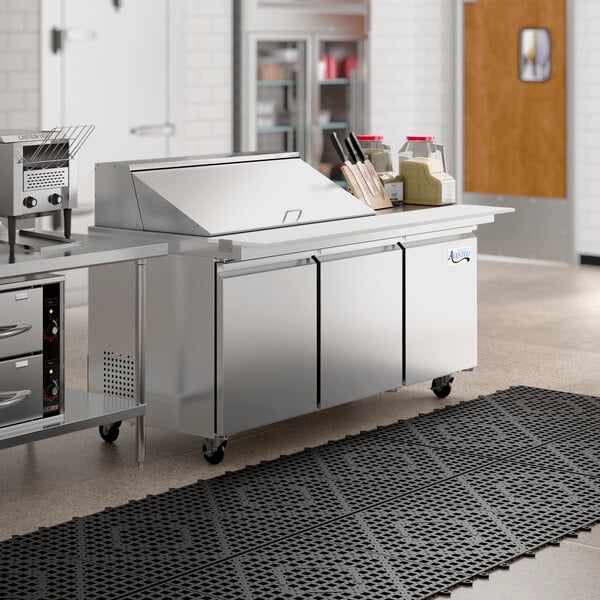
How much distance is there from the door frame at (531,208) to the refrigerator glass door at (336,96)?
0.95 meters

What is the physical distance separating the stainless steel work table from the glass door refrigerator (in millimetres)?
4424

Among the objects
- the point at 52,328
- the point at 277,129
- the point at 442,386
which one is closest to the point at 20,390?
the point at 52,328

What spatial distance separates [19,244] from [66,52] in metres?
3.71

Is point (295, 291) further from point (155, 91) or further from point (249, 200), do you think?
point (155, 91)

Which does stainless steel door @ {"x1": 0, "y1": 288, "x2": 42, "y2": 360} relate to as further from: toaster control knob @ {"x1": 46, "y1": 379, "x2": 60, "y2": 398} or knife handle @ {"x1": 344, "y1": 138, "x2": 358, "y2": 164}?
knife handle @ {"x1": 344, "y1": 138, "x2": 358, "y2": 164}

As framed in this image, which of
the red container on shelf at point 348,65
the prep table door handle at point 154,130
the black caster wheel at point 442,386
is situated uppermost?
the red container on shelf at point 348,65

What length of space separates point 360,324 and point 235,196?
0.80 m

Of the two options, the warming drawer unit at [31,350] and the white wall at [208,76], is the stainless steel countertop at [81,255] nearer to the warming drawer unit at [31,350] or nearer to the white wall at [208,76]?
the warming drawer unit at [31,350]

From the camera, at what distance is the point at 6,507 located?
4.37 m

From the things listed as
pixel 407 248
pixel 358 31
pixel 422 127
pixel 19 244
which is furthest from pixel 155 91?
pixel 19 244

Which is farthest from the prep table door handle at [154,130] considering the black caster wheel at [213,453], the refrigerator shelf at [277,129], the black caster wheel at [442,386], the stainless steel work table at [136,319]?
the black caster wheel at [213,453]

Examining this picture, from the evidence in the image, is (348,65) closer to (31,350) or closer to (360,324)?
(360,324)

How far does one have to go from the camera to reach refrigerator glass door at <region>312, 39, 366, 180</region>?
9.77 metres

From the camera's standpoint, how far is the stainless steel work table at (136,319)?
14.0 ft
